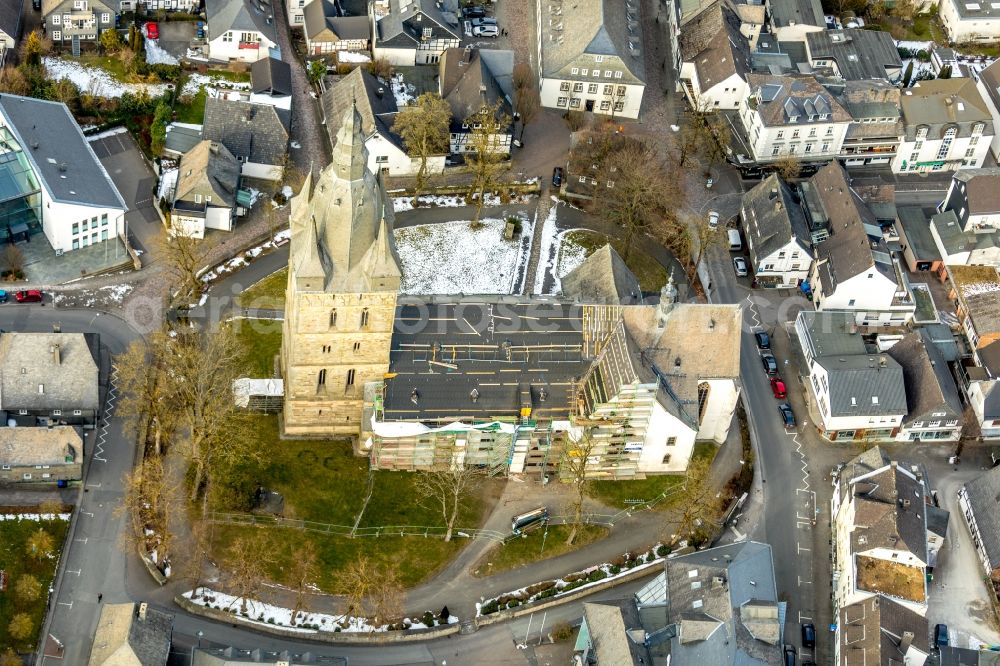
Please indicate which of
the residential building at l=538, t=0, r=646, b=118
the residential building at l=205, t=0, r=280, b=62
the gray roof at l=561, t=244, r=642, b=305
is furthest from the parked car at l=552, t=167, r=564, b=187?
the residential building at l=205, t=0, r=280, b=62

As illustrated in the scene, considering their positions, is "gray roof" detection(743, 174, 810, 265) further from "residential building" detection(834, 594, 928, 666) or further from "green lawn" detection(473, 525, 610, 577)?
"residential building" detection(834, 594, 928, 666)

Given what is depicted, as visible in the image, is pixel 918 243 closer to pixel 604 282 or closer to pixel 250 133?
pixel 604 282

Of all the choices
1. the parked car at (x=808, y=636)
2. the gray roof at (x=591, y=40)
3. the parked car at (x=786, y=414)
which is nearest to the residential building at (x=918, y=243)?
the parked car at (x=786, y=414)

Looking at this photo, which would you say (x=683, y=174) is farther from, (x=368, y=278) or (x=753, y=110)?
(x=368, y=278)

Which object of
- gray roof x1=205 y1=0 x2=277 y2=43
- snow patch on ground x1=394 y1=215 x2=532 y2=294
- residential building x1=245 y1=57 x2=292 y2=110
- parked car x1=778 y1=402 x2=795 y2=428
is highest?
gray roof x1=205 y1=0 x2=277 y2=43

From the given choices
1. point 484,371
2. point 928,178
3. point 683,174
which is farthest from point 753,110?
point 484,371

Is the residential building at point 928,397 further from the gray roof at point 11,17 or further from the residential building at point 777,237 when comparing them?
the gray roof at point 11,17

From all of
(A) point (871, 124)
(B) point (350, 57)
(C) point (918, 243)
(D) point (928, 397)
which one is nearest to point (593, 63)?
(B) point (350, 57)
